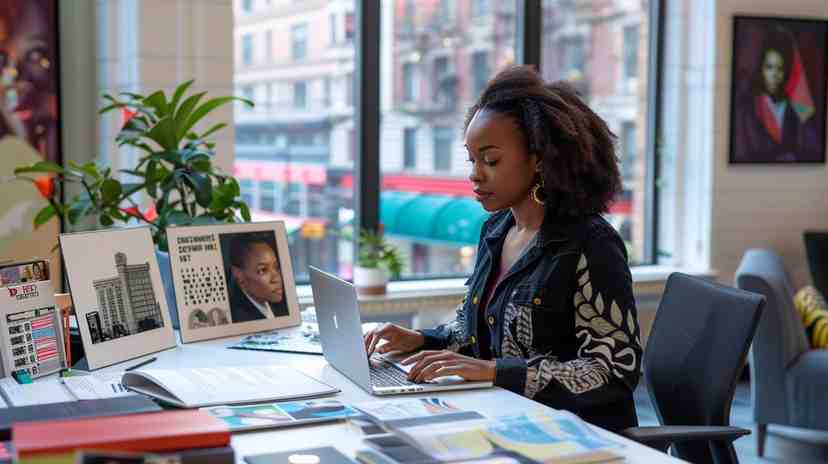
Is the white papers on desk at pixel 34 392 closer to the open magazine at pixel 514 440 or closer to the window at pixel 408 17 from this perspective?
the open magazine at pixel 514 440

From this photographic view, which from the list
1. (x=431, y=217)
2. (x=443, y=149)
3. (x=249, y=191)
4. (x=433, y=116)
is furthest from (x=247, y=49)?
(x=431, y=217)

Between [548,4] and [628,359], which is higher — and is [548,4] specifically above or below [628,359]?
above

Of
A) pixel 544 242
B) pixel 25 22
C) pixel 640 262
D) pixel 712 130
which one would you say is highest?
pixel 25 22

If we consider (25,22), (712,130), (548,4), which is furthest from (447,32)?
(25,22)

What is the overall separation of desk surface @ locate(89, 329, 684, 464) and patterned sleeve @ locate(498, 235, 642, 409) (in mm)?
94

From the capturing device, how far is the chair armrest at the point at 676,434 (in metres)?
1.93

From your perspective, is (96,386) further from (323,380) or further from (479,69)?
(479,69)

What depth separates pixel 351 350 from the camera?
2.08 meters

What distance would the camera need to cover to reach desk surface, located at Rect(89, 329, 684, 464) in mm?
1631

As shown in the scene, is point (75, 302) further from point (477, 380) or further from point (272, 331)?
point (477, 380)

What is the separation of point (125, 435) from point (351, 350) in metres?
0.83

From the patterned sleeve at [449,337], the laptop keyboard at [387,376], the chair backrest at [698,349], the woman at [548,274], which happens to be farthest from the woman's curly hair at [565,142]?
the laptop keyboard at [387,376]

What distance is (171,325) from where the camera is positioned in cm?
253

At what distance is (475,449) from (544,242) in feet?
2.62
